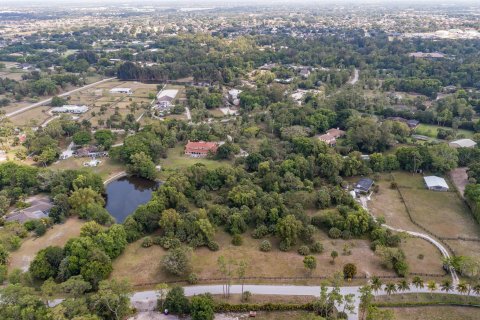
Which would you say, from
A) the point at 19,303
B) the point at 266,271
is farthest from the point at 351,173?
the point at 19,303

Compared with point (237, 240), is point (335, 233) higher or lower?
lower

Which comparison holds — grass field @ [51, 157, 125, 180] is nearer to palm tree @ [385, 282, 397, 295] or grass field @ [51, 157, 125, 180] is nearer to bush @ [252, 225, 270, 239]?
bush @ [252, 225, 270, 239]

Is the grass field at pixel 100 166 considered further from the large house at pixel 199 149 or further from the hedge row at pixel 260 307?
the hedge row at pixel 260 307

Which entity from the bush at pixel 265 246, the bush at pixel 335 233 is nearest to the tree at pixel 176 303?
the bush at pixel 265 246

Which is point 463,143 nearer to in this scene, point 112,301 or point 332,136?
point 332,136

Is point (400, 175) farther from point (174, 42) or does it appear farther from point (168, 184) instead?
point (174, 42)

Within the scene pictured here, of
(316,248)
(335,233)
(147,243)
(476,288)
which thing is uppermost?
(476,288)

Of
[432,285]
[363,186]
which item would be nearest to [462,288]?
[432,285]
